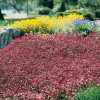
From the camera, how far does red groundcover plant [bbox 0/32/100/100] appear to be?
32.5 feet

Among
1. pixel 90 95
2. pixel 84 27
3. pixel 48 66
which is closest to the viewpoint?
pixel 90 95

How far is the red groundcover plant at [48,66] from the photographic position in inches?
390

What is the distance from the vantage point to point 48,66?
39.3 ft

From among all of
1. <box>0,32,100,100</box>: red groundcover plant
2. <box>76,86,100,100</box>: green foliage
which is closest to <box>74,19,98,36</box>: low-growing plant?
<box>0,32,100,100</box>: red groundcover plant

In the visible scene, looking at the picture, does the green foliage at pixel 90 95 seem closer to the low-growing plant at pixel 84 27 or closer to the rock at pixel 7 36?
the low-growing plant at pixel 84 27

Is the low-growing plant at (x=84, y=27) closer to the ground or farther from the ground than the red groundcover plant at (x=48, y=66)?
farther from the ground

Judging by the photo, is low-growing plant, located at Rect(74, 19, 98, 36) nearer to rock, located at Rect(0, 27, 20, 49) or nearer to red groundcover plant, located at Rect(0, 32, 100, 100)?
red groundcover plant, located at Rect(0, 32, 100, 100)

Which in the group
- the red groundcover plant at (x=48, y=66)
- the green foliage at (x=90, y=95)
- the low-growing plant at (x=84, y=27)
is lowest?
the red groundcover plant at (x=48, y=66)

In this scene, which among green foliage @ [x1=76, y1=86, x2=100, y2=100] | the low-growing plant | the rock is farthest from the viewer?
the rock

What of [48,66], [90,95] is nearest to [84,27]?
[48,66]

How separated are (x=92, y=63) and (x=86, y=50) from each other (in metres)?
1.72

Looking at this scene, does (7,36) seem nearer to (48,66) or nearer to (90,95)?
(48,66)

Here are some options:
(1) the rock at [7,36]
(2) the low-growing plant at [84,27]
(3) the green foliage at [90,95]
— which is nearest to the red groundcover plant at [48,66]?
(3) the green foliage at [90,95]

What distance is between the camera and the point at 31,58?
1288 centimetres
